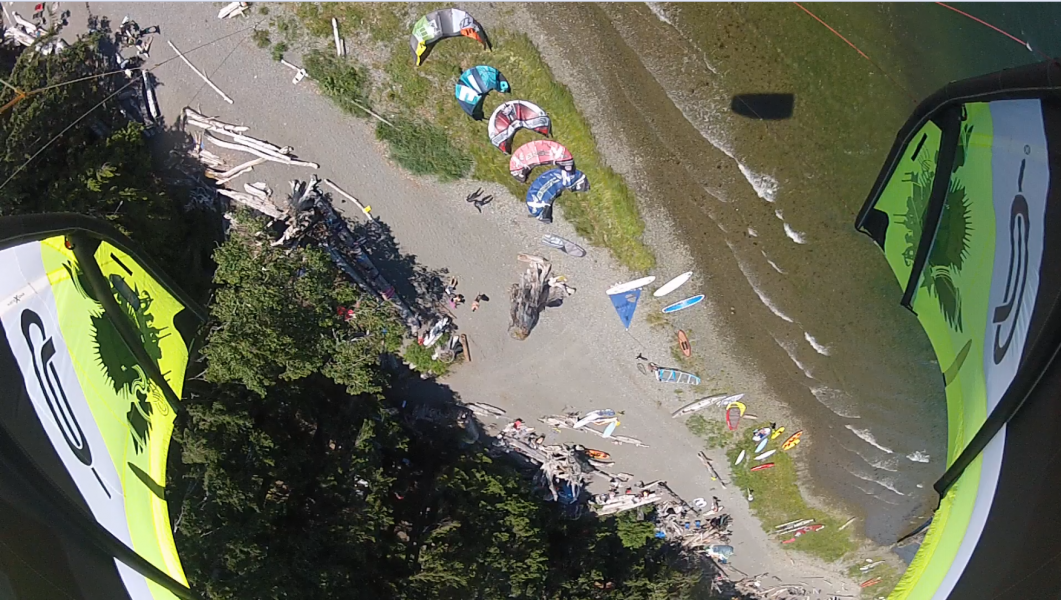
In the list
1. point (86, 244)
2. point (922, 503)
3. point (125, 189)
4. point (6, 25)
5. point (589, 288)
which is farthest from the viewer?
point (922, 503)

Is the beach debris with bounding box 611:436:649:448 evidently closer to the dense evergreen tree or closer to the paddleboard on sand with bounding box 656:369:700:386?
the paddleboard on sand with bounding box 656:369:700:386

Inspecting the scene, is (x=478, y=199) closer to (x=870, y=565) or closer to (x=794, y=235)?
(x=794, y=235)

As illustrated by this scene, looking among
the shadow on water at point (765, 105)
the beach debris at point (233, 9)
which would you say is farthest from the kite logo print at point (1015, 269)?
the beach debris at point (233, 9)

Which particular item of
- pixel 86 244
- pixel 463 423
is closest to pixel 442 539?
pixel 463 423

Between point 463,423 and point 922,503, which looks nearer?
point 463,423

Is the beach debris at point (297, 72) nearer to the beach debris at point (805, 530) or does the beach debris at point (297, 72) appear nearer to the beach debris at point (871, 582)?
the beach debris at point (805, 530)

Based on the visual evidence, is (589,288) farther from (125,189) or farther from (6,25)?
(6,25)

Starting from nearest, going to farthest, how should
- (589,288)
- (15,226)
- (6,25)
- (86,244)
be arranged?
(15,226) → (86,244) → (6,25) → (589,288)
